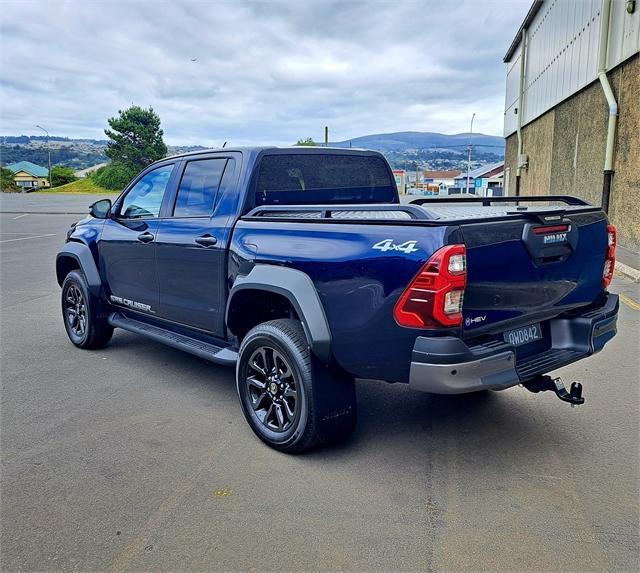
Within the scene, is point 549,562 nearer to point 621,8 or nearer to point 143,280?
point 143,280

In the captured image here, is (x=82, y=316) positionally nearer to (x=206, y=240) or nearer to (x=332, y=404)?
(x=206, y=240)

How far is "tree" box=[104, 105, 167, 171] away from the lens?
72.6m

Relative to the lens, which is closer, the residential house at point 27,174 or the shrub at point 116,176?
the shrub at point 116,176

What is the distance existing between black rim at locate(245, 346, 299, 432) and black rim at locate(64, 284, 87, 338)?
2823 mm

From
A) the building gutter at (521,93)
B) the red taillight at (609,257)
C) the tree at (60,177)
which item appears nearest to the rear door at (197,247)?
the red taillight at (609,257)

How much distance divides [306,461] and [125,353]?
3.08 m

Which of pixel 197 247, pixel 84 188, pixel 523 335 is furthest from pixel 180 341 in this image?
pixel 84 188

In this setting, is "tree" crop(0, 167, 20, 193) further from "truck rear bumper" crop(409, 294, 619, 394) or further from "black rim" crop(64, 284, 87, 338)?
"truck rear bumper" crop(409, 294, 619, 394)

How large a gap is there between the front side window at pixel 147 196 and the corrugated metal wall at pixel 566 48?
10764mm

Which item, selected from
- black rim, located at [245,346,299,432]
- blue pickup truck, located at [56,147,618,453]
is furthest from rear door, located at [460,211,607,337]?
black rim, located at [245,346,299,432]

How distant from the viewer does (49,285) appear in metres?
10.4

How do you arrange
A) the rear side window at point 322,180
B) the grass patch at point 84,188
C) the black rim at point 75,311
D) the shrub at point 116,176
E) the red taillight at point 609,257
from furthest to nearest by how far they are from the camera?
the shrub at point 116,176 → the grass patch at point 84,188 → the black rim at point 75,311 → the rear side window at point 322,180 → the red taillight at point 609,257

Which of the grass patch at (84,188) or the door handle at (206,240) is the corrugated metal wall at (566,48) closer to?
the door handle at (206,240)

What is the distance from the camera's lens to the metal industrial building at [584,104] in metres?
12.6
